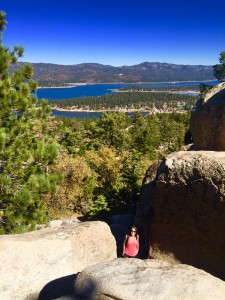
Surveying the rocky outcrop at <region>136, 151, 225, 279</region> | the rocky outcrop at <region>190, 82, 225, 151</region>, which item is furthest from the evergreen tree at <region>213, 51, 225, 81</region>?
the rocky outcrop at <region>136, 151, 225, 279</region>

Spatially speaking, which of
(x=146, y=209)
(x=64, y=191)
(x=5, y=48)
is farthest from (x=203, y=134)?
(x=64, y=191)

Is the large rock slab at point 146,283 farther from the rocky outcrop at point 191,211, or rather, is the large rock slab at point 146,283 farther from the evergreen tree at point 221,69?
the evergreen tree at point 221,69

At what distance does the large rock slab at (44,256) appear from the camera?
349 inches

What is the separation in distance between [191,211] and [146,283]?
12.4ft

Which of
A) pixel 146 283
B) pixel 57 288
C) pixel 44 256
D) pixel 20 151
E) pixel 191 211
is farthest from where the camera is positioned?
pixel 20 151

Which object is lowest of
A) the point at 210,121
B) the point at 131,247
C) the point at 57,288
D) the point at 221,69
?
the point at 57,288

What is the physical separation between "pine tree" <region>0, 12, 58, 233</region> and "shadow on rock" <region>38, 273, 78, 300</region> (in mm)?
3180

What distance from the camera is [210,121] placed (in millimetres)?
13352

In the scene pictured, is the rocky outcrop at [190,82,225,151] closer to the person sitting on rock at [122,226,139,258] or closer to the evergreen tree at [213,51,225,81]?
the person sitting on rock at [122,226,139,258]

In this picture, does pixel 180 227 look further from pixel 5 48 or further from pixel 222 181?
pixel 5 48

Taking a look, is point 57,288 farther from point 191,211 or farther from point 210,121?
point 210,121

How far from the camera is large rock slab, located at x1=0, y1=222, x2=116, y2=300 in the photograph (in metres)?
8.87

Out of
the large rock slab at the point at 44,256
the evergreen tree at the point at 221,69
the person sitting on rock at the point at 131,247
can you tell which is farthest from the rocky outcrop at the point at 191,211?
the evergreen tree at the point at 221,69

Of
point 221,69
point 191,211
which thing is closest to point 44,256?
point 191,211
